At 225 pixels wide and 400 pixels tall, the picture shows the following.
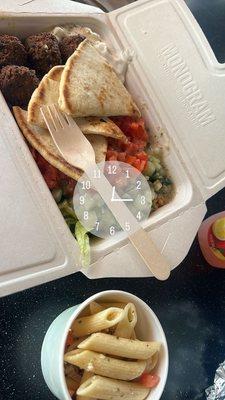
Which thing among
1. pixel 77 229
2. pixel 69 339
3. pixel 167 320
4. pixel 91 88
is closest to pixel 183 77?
pixel 91 88

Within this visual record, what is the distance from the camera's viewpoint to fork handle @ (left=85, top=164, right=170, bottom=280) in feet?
3.70

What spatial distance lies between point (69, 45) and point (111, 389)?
31.5 inches

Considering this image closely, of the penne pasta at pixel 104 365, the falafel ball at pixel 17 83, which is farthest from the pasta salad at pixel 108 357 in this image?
the falafel ball at pixel 17 83

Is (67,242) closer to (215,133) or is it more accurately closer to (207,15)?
(215,133)

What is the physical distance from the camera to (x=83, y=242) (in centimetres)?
Result: 110

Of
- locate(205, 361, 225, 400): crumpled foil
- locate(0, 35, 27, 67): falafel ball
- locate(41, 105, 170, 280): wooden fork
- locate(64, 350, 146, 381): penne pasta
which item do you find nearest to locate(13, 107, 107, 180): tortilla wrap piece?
locate(41, 105, 170, 280): wooden fork

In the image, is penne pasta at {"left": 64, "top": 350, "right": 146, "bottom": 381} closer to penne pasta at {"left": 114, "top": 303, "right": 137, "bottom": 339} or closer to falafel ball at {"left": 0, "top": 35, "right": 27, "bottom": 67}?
penne pasta at {"left": 114, "top": 303, "right": 137, "bottom": 339}

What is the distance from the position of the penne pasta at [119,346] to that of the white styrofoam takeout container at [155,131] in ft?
0.45

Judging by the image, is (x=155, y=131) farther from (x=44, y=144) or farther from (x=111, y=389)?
(x=111, y=389)

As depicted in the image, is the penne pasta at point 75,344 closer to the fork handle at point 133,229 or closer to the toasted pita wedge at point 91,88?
the fork handle at point 133,229

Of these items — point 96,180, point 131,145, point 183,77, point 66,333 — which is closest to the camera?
point 66,333

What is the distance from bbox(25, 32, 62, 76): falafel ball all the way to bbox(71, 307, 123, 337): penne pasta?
59 cm

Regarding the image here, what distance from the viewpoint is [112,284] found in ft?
4.13

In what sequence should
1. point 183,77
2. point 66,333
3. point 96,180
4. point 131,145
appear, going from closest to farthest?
point 66,333 → point 96,180 → point 131,145 → point 183,77
